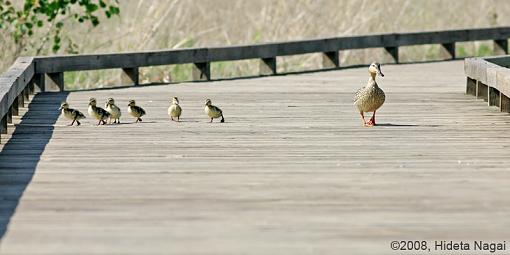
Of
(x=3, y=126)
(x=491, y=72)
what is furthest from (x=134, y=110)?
(x=491, y=72)

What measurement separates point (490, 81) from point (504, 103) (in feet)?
1.17

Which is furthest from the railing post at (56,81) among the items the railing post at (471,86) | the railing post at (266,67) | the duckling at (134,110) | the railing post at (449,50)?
the railing post at (449,50)

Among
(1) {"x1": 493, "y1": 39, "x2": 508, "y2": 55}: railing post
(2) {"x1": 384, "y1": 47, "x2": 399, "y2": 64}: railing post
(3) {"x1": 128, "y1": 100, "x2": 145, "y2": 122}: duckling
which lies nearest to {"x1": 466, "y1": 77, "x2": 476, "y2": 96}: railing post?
(3) {"x1": 128, "y1": 100, "x2": 145, "y2": 122}: duckling

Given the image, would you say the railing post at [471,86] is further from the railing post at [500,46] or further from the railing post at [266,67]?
the railing post at [500,46]

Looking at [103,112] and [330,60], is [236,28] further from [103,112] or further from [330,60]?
[103,112]

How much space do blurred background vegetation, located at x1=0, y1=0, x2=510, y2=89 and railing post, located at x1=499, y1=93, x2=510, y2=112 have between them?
25.6 ft

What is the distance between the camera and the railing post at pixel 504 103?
15281 mm

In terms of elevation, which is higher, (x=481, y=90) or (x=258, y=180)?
(x=481, y=90)

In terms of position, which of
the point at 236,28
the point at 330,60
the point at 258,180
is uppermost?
the point at 236,28

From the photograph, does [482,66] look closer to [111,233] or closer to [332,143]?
[332,143]

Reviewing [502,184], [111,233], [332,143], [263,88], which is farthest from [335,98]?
[111,233]

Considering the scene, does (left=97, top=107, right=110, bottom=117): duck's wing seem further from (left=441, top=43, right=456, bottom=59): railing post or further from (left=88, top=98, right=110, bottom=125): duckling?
(left=441, top=43, right=456, bottom=59): railing post

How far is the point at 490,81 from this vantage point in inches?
613

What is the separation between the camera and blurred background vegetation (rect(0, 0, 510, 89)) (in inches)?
893
